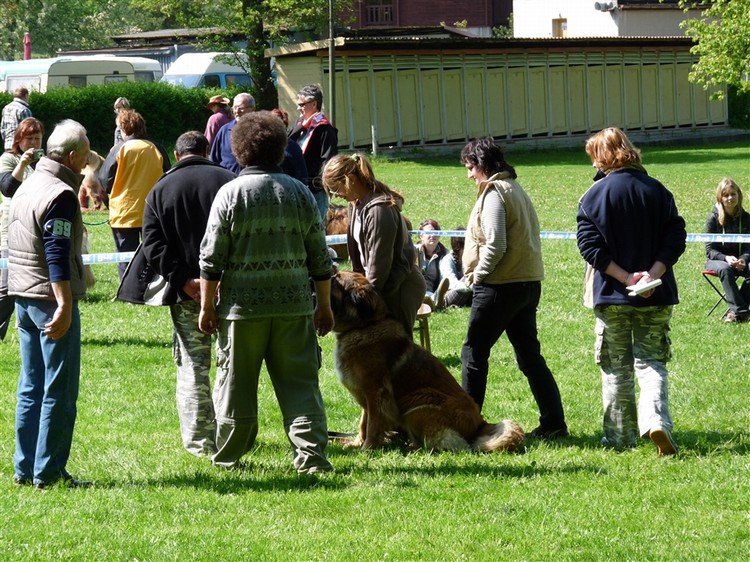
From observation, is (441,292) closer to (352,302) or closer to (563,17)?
(352,302)

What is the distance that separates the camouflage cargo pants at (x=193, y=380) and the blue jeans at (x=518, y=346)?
5.50 feet

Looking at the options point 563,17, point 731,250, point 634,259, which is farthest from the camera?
point 563,17

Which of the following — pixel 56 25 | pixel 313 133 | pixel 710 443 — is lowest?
pixel 710 443

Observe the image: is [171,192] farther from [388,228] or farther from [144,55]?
[144,55]

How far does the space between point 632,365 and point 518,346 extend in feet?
2.80

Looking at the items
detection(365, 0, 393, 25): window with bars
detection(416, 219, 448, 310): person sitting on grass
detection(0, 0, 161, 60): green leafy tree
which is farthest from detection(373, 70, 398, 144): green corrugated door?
detection(0, 0, 161, 60): green leafy tree

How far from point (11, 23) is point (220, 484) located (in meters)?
65.4

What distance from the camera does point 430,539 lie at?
5.02 m

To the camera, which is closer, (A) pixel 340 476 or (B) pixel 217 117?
(A) pixel 340 476

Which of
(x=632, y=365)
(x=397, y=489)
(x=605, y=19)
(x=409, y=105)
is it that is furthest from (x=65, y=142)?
(x=605, y=19)

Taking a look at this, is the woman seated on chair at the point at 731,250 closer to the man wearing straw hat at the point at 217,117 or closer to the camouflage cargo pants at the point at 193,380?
the man wearing straw hat at the point at 217,117

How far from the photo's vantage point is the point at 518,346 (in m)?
7.11

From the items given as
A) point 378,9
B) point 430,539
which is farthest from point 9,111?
point 378,9

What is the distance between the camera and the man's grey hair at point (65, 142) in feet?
18.4
